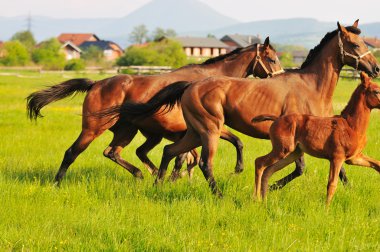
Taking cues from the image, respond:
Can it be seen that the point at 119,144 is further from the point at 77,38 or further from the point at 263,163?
the point at 77,38

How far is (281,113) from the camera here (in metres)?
7.88

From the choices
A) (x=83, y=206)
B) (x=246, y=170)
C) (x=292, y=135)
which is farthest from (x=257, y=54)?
(x=83, y=206)

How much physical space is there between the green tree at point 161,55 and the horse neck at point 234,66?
58.2 metres

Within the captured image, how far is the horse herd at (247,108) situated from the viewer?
6.81 metres

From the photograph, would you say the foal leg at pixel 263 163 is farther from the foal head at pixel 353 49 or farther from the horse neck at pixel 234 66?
the horse neck at pixel 234 66

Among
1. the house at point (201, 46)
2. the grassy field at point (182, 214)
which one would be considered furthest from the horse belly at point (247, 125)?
the house at point (201, 46)

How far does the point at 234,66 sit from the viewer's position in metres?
9.47

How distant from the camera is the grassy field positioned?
18.0ft

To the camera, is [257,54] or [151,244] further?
[257,54]

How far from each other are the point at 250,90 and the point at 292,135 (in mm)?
1175

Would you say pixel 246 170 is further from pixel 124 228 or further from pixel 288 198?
pixel 124 228

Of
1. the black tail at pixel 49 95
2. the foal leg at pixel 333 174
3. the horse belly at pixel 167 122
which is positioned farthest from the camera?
the black tail at pixel 49 95

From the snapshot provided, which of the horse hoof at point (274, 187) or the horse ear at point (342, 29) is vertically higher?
the horse ear at point (342, 29)

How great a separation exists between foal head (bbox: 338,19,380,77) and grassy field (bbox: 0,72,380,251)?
1.72 metres
